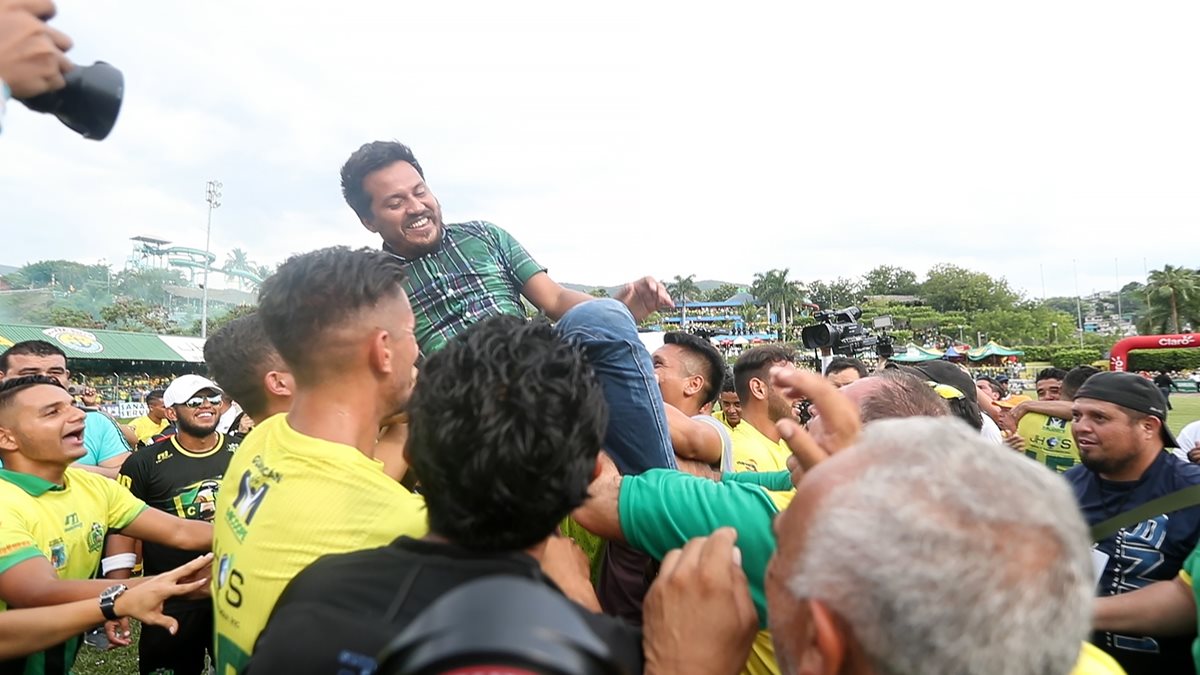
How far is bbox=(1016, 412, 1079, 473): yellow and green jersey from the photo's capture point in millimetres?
6355

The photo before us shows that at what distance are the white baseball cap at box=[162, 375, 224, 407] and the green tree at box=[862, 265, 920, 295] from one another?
358 feet

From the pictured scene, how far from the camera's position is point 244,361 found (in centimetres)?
330

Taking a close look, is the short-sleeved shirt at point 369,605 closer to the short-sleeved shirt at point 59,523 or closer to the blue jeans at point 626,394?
the blue jeans at point 626,394

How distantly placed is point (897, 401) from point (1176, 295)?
77966 millimetres

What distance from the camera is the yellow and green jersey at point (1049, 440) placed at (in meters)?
6.36

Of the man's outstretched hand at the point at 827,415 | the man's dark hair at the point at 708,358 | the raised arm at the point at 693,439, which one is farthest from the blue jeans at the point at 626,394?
the man's dark hair at the point at 708,358

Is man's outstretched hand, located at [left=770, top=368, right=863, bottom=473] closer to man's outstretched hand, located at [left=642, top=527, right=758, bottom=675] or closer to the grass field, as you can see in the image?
man's outstretched hand, located at [left=642, top=527, right=758, bottom=675]

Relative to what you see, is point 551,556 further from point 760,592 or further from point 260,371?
point 260,371

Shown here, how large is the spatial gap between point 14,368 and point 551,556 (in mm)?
6057

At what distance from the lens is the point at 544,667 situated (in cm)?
59

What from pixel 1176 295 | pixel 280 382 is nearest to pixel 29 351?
pixel 280 382

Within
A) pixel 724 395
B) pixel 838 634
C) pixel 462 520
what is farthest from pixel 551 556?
pixel 724 395

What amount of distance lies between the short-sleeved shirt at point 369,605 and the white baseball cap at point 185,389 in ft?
12.5

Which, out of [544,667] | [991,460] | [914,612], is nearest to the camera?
[544,667]
